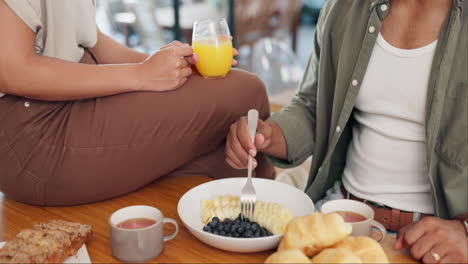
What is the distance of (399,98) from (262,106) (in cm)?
44

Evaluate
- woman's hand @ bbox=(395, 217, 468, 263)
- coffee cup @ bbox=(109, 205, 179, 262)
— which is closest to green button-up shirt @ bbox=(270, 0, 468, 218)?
woman's hand @ bbox=(395, 217, 468, 263)

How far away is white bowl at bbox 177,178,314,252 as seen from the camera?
3.73 ft

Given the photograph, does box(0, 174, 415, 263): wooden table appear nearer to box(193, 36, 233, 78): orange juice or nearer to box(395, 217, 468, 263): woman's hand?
box(395, 217, 468, 263): woman's hand

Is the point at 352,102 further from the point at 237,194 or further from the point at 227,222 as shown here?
the point at 227,222

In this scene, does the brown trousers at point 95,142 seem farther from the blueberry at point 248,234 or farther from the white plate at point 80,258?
the blueberry at point 248,234

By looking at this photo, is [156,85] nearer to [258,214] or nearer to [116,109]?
[116,109]

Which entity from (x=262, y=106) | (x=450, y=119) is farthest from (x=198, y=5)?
(x=450, y=119)

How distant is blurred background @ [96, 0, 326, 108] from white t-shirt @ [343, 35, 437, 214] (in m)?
3.49

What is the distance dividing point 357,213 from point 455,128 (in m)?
0.36

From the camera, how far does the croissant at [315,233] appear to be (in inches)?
40.4

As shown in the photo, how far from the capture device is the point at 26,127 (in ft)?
4.74

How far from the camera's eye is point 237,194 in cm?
140

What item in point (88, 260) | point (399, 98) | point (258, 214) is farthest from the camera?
point (399, 98)

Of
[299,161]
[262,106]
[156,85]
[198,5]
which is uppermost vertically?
[156,85]
